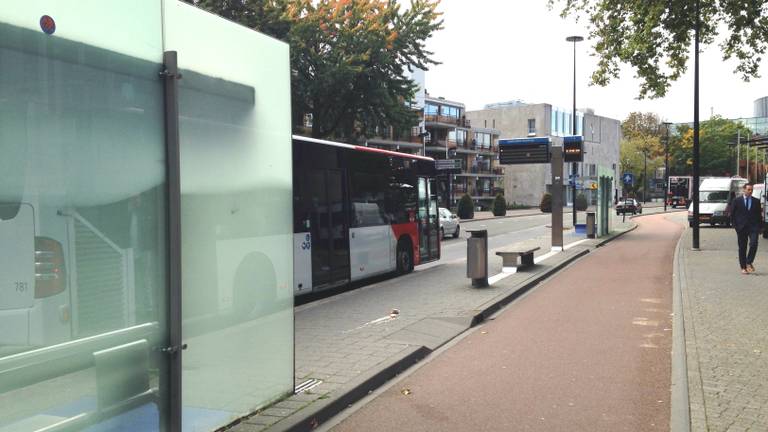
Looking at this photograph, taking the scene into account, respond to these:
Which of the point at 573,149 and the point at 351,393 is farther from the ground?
the point at 573,149

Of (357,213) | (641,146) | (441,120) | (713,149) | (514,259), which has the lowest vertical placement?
(514,259)

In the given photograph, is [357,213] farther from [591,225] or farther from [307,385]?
[591,225]

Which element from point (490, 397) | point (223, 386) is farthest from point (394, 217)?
point (223, 386)

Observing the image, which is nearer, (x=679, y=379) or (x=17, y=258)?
(x=17, y=258)

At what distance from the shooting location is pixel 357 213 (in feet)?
39.8

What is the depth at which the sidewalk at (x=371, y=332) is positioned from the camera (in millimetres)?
4918

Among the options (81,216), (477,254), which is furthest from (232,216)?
(477,254)

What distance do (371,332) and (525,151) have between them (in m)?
14.4

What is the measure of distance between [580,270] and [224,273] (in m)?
12.4

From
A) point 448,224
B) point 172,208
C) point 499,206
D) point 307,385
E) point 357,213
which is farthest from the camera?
point 499,206

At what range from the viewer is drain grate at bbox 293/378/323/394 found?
17.1ft

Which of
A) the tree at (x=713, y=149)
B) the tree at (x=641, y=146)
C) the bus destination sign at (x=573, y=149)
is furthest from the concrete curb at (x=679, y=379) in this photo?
the tree at (x=713, y=149)

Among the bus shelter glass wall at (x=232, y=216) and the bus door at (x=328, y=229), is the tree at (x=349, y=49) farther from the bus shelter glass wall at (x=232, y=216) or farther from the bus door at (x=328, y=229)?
the bus shelter glass wall at (x=232, y=216)

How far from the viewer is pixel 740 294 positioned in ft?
33.8
